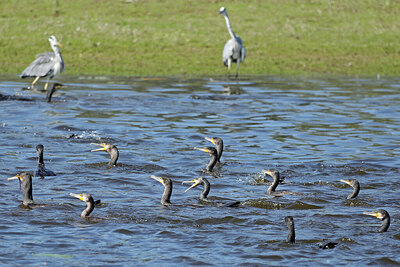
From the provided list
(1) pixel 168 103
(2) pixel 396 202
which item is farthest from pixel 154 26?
(2) pixel 396 202

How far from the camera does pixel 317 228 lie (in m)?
11.2

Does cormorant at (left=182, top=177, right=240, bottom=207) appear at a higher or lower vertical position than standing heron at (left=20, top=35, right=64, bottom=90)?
lower

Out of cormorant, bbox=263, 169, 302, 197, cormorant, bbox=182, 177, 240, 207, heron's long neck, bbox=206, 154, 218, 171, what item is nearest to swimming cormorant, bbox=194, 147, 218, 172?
heron's long neck, bbox=206, 154, 218, 171

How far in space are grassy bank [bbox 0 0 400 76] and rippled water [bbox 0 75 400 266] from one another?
570cm

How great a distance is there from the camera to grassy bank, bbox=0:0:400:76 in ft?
111

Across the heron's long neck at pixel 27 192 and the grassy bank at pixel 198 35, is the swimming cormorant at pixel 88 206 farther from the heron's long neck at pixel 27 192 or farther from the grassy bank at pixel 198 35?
the grassy bank at pixel 198 35

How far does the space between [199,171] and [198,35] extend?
2320cm

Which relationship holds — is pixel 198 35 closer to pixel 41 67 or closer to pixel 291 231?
pixel 41 67

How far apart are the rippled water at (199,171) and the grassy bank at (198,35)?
5700 millimetres

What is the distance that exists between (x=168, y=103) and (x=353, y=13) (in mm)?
20430

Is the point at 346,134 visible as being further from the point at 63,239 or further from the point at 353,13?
the point at 353,13

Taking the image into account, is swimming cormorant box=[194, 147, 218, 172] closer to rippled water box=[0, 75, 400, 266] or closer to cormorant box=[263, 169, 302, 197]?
rippled water box=[0, 75, 400, 266]

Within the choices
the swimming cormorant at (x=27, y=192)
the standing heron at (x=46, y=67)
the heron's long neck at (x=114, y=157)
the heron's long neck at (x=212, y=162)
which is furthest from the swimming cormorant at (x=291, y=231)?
the standing heron at (x=46, y=67)

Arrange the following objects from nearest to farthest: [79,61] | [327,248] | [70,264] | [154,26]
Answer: [70,264] → [327,248] → [79,61] → [154,26]
